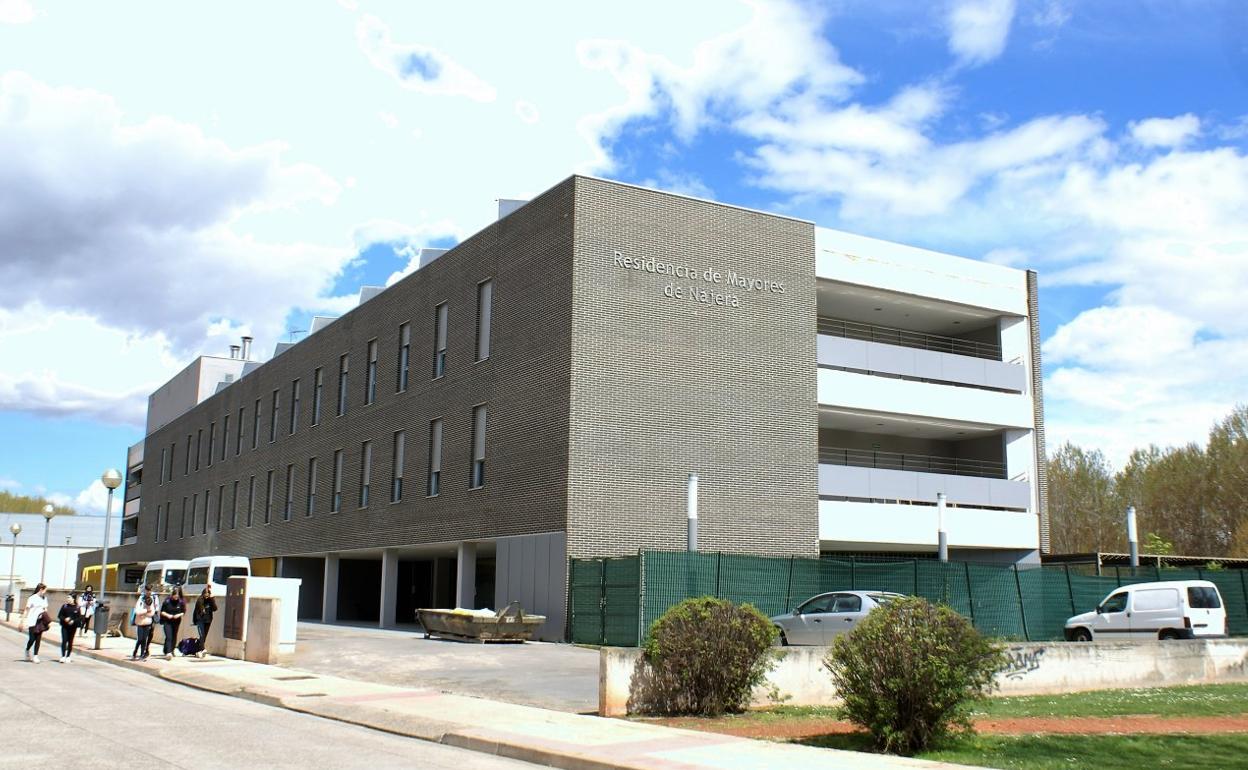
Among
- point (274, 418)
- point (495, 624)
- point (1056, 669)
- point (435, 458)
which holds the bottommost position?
point (1056, 669)

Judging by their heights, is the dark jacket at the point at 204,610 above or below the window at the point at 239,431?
below

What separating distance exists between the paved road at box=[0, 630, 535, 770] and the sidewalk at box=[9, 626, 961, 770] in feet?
1.09

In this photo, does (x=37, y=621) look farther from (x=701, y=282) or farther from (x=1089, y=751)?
(x=1089, y=751)

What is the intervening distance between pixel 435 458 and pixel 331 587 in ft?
39.0

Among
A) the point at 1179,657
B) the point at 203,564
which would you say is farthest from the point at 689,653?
the point at 203,564

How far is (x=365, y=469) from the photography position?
4194cm

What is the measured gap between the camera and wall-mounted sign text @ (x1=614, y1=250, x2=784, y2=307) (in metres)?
31.3

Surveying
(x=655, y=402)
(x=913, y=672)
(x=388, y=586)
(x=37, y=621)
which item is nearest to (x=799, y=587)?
(x=655, y=402)

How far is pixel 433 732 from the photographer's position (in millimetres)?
13938

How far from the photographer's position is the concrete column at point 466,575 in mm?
34375

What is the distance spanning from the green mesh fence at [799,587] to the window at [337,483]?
18122mm

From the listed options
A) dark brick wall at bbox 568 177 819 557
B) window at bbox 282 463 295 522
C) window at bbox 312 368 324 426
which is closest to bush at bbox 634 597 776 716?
dark brick wall at bbox 568 177 819 557

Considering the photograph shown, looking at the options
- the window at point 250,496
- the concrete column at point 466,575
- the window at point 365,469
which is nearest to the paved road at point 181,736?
the concrete column at point 466,575

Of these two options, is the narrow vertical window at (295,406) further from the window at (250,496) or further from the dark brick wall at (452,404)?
the window at (250,496)
